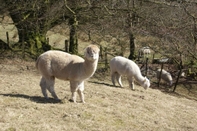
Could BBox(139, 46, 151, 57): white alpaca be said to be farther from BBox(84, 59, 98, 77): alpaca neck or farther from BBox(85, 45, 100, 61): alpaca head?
BBox(85, 45, 100, 61): alpaca head

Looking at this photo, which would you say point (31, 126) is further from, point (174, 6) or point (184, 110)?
point (174, 6)

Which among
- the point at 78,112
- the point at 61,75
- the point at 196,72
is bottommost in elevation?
the point at 196,72

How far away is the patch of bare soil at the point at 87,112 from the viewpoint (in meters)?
5.27

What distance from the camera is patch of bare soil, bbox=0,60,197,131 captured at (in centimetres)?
527

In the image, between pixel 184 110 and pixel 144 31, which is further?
pixel 144 31

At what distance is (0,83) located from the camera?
28.0ft

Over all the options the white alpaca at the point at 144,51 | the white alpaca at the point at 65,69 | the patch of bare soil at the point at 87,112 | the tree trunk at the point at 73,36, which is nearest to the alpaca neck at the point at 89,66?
the white alpaca at the point at 65,69

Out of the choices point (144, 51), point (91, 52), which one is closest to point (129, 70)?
point (91, 52)

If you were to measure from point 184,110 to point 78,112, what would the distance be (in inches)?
147

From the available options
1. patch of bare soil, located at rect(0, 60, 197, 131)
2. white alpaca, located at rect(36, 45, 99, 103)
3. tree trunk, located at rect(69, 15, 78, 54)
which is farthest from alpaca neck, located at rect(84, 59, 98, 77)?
tree trunk, located at rect(69, 15, 78, 54)

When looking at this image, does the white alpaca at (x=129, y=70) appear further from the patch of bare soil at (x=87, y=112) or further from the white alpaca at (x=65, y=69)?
the white alpaca at (x=65, y=69)

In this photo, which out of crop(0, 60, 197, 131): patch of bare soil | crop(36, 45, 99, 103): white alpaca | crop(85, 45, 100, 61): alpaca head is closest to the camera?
crop(0, 60, 197, 131): patch of bare soil

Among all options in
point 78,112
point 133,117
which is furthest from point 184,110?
point 78,112

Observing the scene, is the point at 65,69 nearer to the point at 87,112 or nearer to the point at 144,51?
the point at 87,112
